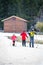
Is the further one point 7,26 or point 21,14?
point 21,14

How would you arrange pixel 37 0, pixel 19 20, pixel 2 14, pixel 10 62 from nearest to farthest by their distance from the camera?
pixel 10 62 → pixel 19 20 → pixel 2 14 → pixel 37 0

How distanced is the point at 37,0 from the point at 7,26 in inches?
828

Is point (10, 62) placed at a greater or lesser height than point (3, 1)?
lesser

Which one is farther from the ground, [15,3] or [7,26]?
[15,3]

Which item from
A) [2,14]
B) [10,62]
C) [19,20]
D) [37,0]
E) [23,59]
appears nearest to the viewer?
[10,62]

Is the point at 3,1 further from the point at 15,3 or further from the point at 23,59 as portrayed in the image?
the point at 23,59

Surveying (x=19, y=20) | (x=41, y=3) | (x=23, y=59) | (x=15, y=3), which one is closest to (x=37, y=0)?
(x=41, y=3)

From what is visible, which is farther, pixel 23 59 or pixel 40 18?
pixel 40 18

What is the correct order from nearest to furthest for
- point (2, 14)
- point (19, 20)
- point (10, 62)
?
point (10, 62)
point (19, 20)
point (2, 14)

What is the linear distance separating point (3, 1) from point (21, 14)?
6.17 meters

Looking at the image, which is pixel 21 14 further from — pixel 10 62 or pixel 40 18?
pixel 10 62

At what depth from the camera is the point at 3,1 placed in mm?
84500

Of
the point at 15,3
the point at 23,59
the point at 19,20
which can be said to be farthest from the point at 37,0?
the point at 23,59

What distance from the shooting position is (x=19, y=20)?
230 feet
